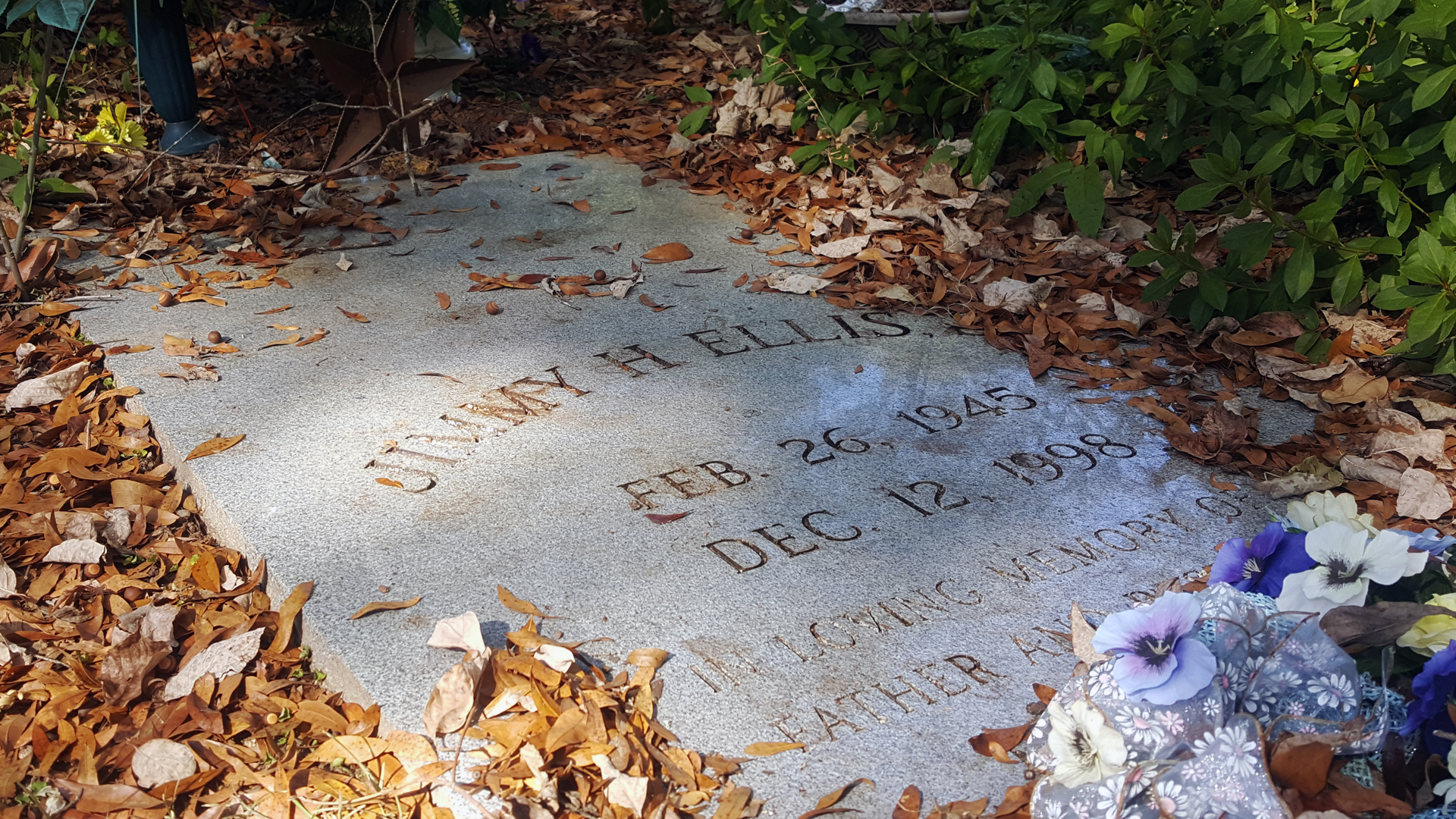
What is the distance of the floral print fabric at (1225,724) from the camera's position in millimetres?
1264

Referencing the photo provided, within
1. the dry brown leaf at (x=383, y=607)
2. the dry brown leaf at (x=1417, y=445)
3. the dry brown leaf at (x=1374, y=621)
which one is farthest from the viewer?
the dry brown leaf at (x=1417, y=445)

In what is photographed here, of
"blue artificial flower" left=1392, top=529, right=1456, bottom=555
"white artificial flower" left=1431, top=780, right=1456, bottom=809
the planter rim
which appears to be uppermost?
the planter rim

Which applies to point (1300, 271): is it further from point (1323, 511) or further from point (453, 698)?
point (453, 698)

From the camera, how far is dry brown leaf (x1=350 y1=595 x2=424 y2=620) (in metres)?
1.73

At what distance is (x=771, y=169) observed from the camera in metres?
3.76

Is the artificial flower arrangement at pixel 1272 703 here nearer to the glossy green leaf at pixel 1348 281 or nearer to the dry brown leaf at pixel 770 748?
the dry brown leaf at pixel 770 748

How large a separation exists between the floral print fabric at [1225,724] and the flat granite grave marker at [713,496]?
193mm

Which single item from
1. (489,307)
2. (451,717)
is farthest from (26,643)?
(489,307)

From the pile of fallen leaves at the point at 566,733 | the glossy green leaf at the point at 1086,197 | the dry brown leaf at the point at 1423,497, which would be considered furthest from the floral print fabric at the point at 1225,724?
the glossy green leaf at the point at 1086,197

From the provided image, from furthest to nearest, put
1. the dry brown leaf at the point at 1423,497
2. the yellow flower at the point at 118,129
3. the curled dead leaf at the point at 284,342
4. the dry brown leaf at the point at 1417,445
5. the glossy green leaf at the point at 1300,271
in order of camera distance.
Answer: the yellow flower at the point at 118,129, the curled dead leaf at the point at 284,342, the glossy green leaf at the point at 1300,271, the dry brown leaf at the point at 1417,445, the dry brown leaf at the point at 1423,497

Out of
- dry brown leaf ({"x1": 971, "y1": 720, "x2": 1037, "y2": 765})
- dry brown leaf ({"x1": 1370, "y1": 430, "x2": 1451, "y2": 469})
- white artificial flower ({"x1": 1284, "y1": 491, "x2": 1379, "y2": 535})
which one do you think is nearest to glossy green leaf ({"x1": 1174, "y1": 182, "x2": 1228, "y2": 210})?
dry brown leaf ({"x1": 1370, "y1": 430, "x2": 1451, "y2": 469})

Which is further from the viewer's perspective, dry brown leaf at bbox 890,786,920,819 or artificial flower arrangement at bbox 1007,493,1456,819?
dry brown leaf at bbox 890,786,920,819

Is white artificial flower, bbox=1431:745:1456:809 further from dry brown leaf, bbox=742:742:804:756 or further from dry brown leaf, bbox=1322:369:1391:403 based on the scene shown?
dry brown leaf, bbox=1322:369:1391:403

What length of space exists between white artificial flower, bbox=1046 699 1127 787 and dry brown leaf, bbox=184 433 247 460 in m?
1.70
